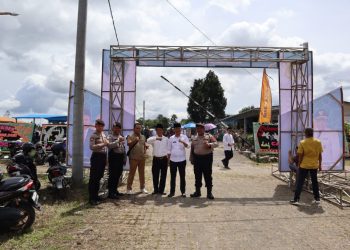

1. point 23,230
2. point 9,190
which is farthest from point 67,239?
point 9,190

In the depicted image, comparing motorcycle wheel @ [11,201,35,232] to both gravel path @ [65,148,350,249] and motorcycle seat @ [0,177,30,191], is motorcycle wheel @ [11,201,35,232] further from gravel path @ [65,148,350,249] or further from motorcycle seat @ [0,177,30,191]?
gravel path @ [65,148,350,249]

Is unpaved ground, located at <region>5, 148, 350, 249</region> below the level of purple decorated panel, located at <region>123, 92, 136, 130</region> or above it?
below

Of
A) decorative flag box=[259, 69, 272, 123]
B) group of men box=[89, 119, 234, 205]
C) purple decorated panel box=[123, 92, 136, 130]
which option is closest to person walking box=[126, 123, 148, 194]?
group of men box=[89, 119, 234, 205]

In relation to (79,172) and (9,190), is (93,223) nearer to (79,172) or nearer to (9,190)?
(9,190)

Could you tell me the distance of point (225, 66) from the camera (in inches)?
458

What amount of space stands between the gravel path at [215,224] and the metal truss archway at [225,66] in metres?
2.78

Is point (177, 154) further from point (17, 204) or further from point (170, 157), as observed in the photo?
point (17, 204)

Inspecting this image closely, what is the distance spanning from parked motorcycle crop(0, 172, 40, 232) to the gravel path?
0.79 meters

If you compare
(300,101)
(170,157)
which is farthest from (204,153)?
(300,101)

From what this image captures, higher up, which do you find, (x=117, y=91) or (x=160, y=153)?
(x=117, y=91)

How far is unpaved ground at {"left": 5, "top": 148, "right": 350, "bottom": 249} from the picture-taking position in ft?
18.0

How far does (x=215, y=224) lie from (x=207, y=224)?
141 mm

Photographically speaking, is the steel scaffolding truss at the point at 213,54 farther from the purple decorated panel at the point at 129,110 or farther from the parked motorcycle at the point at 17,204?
the parked motorcycle at the point at 17,204

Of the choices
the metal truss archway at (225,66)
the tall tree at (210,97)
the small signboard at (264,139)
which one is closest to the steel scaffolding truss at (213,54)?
the metal truss archway at (225,66)
